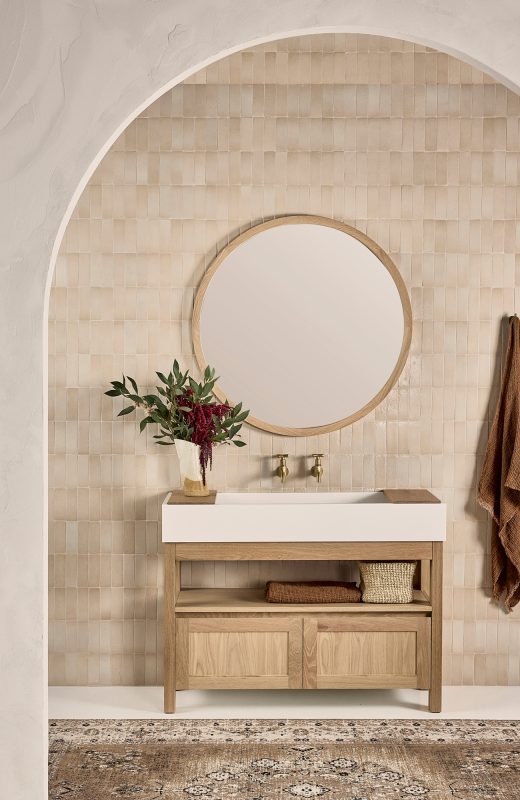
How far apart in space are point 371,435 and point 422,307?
24.9 inches

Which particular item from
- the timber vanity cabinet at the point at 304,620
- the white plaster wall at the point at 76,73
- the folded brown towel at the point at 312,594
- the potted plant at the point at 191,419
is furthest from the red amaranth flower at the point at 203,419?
the white plaster wall at the point at 76,73

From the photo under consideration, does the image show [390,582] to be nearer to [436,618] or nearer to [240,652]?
[436,618]

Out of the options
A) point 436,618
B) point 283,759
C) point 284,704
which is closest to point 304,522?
point 436,618

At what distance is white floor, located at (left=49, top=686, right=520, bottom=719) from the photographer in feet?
12.0

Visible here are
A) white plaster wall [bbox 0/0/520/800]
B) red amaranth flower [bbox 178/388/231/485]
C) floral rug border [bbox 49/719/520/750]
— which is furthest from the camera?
red amaranth flower [bbox 178/388/231/485]

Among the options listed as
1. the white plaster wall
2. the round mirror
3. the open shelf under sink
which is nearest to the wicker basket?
the open shelf under sink

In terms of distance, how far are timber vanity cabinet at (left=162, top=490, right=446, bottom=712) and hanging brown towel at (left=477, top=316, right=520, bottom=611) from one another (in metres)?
0.47

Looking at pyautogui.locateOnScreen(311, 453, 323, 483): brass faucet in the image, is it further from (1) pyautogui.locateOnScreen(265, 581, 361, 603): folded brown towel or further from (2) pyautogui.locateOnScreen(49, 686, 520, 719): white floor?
(2) pyautogui.locateOnScreen(49, 686, 520, 719): white floor

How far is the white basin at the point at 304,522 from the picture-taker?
142 inches

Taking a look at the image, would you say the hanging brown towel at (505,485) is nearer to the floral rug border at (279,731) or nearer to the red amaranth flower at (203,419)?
the floral rug border at (279,731)

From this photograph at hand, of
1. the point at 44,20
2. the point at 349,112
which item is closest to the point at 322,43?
the point at 349,112

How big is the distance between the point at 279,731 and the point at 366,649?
1.59ft

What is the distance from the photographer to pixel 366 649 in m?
3.63

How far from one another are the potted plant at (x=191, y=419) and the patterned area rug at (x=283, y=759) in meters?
1.01
